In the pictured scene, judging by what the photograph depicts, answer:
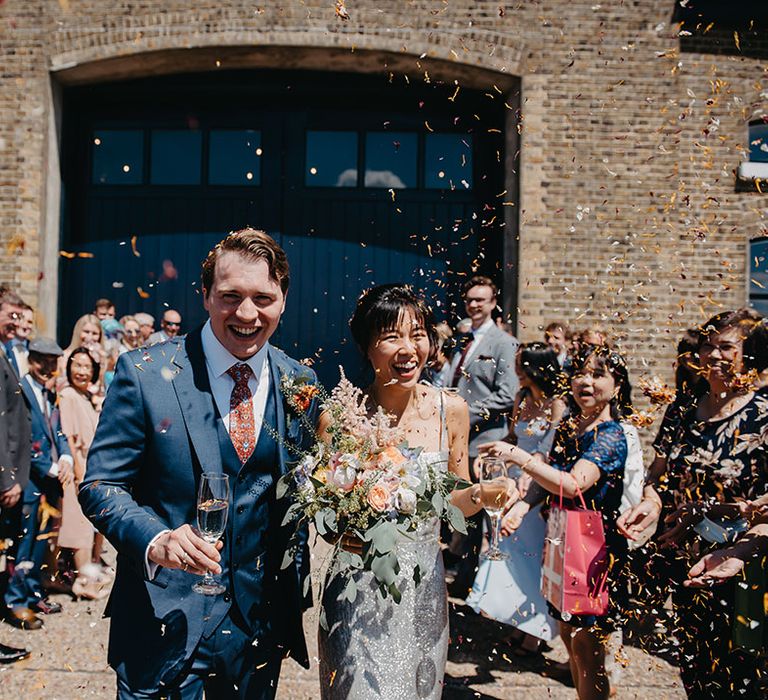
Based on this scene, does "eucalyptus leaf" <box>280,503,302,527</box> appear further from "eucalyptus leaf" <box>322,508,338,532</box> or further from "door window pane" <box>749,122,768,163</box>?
"door window pane" <box>749,122,768,163</box>

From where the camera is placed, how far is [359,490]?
2.21 meters

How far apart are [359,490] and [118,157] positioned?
816cm

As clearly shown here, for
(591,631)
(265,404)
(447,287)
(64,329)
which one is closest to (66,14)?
(64,329)

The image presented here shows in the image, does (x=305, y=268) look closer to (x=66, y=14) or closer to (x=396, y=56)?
(x=396, y=56)

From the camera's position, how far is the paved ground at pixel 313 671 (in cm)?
390

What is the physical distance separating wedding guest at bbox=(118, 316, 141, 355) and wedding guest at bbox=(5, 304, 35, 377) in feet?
7.00

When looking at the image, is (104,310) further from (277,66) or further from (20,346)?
(277,66)

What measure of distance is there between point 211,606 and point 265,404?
643mm

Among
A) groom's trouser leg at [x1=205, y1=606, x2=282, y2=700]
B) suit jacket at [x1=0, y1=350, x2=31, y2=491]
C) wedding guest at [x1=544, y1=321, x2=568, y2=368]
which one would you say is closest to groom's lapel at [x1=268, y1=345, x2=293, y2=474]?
groom's trouser leg at [x1=205, y1=606, x2=282, y2=700]

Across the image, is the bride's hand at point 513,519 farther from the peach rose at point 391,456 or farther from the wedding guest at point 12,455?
the wedding guest at point 12,455

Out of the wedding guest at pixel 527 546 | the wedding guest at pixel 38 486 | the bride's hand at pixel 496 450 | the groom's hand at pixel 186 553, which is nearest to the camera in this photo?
the groom's hand at pixel 186 553

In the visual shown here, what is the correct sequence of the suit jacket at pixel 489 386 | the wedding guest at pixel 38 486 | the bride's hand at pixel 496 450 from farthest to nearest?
the suit jacket at pixel 489 386 → the wedding guest at pixel 38 486 → the bride's hand at pixel 496 450

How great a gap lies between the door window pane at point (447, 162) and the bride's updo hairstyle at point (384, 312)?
6366 millimetres

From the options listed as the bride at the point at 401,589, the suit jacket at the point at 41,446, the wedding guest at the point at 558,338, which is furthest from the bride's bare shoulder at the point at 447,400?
the wedding guest at the point at 558,338
